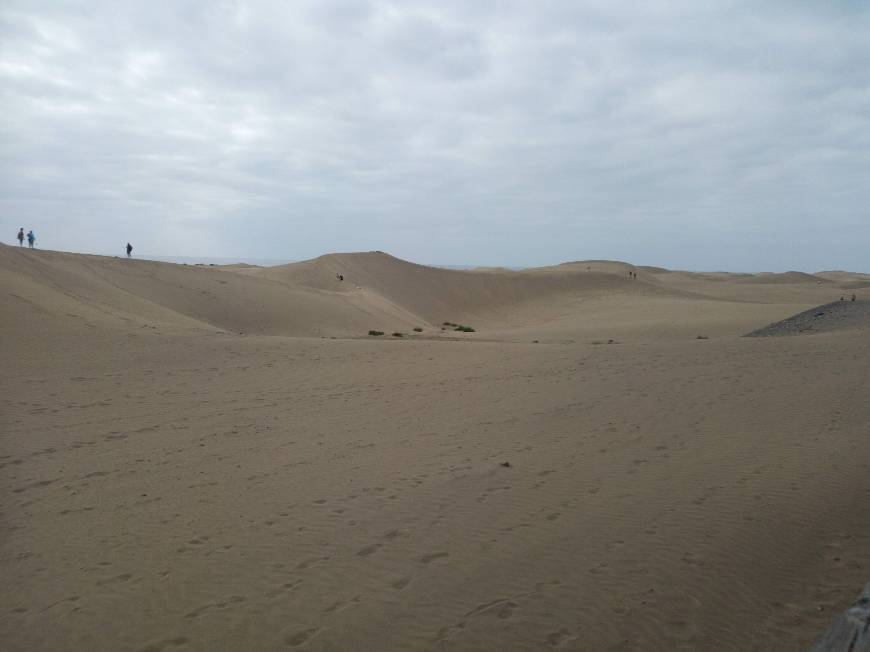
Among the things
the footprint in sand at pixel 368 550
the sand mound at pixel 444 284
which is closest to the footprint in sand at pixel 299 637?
the footprint in sand at pixel 368 550

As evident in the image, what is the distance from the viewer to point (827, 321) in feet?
70.0

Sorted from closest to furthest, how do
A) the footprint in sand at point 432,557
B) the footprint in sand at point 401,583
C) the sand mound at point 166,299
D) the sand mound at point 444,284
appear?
the footprint in sand at point 401,583
the footprint in sand at point 432,557
the sand mound at point 166,299
the sand mound at point 444,284

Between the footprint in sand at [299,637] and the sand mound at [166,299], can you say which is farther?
the sand mound at [166,299]

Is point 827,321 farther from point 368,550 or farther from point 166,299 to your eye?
point 166,299

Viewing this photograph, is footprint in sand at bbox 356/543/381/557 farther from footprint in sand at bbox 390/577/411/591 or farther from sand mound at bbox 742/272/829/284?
sand mound at bbox 742/272/829/284

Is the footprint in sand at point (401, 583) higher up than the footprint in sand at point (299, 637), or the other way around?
the footprint in sand at point (401, 583)

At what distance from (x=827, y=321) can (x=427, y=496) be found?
19.8 meters

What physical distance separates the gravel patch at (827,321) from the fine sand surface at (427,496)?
5.66m

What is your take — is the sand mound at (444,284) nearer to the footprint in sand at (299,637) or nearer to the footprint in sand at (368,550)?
the footprint in sand at (368,550)

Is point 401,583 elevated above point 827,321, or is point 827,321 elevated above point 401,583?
point 827,321

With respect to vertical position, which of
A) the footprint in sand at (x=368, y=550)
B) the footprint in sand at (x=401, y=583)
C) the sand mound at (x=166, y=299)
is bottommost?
the footprint in sand at (x=401, y=583)

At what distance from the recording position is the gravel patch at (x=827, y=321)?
805 inches

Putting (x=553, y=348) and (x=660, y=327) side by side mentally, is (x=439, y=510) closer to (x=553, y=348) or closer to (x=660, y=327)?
(x=553, y=348)

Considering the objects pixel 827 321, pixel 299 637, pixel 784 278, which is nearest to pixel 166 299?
pixel 827 321
